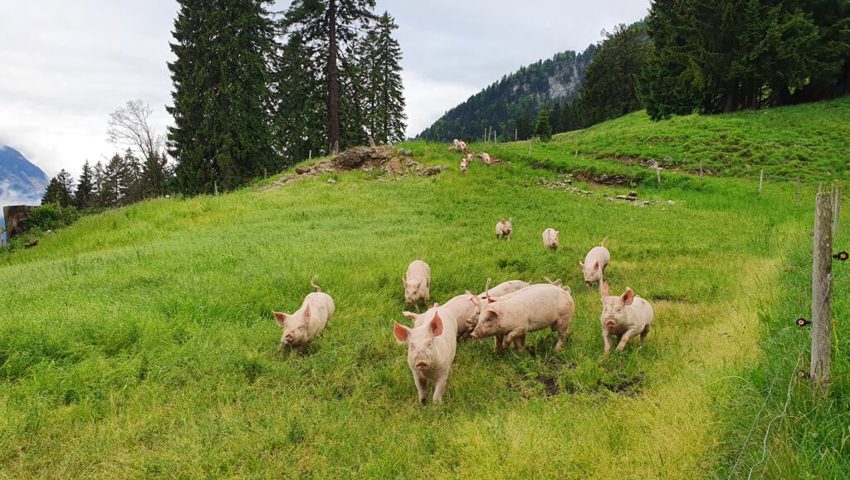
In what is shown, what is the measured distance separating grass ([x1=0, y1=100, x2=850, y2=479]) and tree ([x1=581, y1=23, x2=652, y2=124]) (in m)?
59.4

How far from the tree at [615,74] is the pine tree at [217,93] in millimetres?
50584

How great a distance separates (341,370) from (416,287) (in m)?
2.42

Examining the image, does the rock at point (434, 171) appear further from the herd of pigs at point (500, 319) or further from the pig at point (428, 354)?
the pig at point (428, 354)

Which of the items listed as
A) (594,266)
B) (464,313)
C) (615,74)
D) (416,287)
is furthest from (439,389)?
(615,74)

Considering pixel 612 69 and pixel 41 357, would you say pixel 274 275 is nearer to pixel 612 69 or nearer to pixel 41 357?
pixel 41 357

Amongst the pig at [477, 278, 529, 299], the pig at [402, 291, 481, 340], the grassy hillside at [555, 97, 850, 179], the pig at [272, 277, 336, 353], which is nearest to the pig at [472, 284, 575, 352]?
the pig at [402, 291, 481, 340]

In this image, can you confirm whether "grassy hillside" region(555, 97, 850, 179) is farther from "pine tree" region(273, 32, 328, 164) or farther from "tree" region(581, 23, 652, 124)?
"tree" region(581, 23, 652, 124)

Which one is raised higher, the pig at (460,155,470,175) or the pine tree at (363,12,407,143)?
the pine tree at (363,12,407,143)

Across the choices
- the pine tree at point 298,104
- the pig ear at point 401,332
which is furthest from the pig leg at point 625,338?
the pine tree at point 298,104

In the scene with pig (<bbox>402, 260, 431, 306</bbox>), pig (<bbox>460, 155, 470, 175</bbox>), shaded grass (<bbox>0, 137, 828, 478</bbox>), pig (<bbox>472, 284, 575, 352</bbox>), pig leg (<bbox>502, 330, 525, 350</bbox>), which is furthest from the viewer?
pig (<bbox>460, 155, 470, 175</bbox>)

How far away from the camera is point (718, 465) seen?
308cm

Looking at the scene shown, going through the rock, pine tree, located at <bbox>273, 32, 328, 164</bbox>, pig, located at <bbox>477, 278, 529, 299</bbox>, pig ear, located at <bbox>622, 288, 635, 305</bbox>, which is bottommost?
pig, located at <bbox>477, 278, 529, 299</bbox>

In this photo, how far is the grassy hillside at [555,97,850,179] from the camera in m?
22.1

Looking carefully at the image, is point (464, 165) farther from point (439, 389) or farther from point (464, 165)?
point (439, 389)
